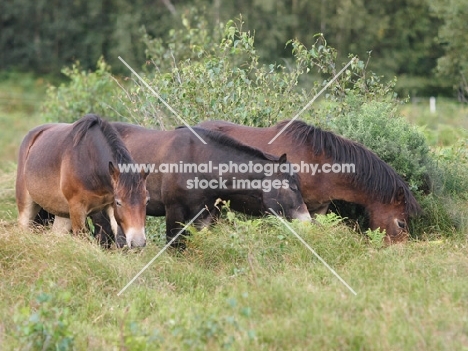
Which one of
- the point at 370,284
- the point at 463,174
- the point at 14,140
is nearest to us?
the point at 370,284

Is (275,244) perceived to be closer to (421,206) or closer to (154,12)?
(421,206)

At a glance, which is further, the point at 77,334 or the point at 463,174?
the point at 463,174

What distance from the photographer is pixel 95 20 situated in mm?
36656

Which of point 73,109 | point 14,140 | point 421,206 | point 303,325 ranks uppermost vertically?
point 303,325

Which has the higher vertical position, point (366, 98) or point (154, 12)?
point (366, 98)

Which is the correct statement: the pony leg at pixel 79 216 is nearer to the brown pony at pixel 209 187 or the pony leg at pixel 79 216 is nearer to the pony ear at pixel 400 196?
the brown pony at pixel 209 187

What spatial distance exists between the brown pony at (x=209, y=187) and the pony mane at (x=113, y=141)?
0.72 metres

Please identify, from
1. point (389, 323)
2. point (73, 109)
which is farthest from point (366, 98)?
point (73, 109)

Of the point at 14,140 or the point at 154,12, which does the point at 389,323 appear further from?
the point at 154,12

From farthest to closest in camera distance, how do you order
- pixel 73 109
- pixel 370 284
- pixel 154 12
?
pixel 154 12
pixel 73 109
pixel 370 284

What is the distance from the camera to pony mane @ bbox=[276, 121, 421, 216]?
8500 mm

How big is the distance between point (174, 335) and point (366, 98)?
5.93 metres

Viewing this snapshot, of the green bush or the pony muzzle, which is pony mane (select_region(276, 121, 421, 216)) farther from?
the pony muzzle

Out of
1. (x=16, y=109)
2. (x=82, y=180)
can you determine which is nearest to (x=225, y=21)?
(x=16, y=109)
